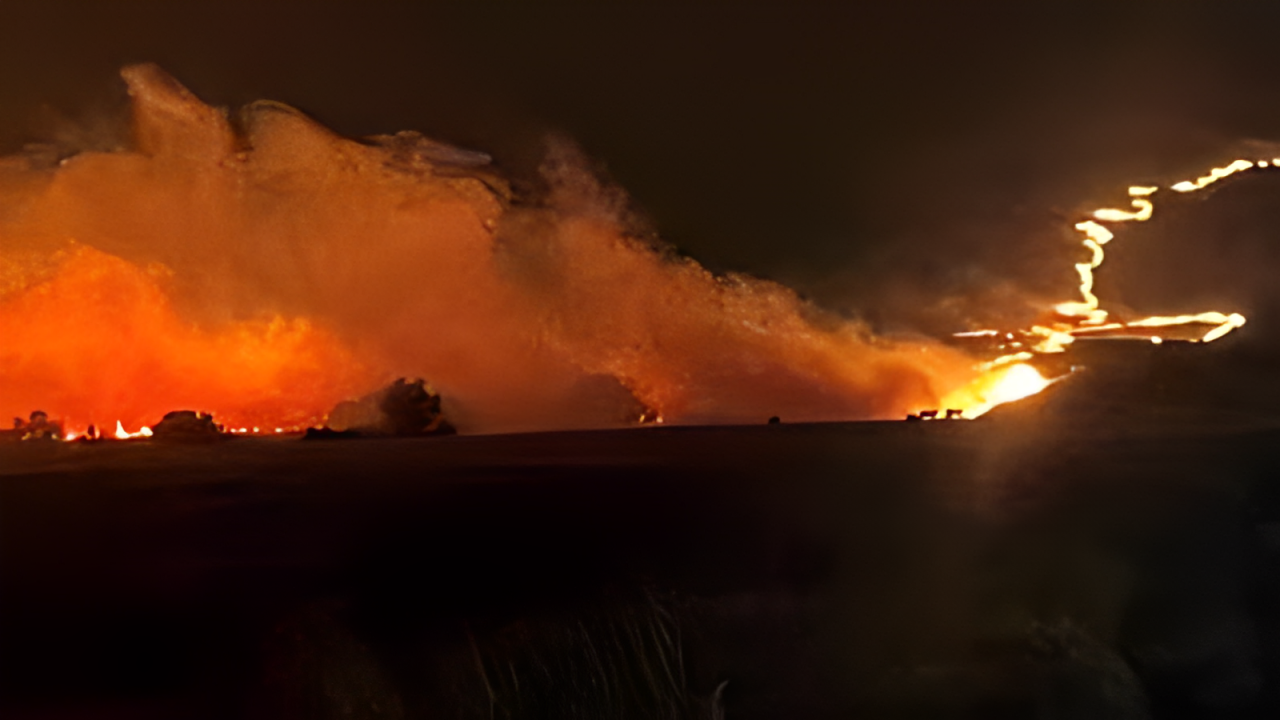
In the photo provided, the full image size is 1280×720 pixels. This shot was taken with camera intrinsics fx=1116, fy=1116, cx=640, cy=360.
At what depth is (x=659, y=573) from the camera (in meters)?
3.13

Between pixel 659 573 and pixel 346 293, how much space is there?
4.22ft

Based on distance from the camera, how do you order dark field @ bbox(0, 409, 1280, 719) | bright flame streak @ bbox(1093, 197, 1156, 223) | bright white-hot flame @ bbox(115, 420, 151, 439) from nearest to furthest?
dark field @ bbox(0, 409, 1280, 719) → bright white-hot flame @ bbox(115, 420, 151, 439) → bright flame streak @ bbox(1093, 197, 1156, 223)

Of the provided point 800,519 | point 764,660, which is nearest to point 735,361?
point 800,519

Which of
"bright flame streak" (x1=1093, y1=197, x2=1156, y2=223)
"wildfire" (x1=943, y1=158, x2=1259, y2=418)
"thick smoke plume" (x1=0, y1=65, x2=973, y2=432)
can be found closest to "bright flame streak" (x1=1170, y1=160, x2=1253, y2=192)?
"bright flame streak" (x1=1093, y1=197, x2=1156, y2=223)

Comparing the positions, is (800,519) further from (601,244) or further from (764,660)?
(601,244)

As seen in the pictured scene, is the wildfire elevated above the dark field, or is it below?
above

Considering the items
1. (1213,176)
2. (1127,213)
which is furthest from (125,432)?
(1213,176)

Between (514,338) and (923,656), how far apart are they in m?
1.57

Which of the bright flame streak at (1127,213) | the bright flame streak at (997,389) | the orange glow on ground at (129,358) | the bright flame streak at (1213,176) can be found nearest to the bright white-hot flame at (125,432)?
the orange glow on ground at (129,358)

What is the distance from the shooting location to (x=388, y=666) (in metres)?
2.75

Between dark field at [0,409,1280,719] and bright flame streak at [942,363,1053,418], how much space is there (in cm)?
8

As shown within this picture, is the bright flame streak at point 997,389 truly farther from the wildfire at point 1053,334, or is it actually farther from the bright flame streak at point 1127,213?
the bright flame streak at point 1127,213

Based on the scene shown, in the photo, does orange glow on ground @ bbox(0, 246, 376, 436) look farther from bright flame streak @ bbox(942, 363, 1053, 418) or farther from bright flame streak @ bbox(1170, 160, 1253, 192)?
bright flame streak @ bbox(1170, 160, 1253, 192)

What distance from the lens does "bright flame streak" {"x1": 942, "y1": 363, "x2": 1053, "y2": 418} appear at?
3707mm
